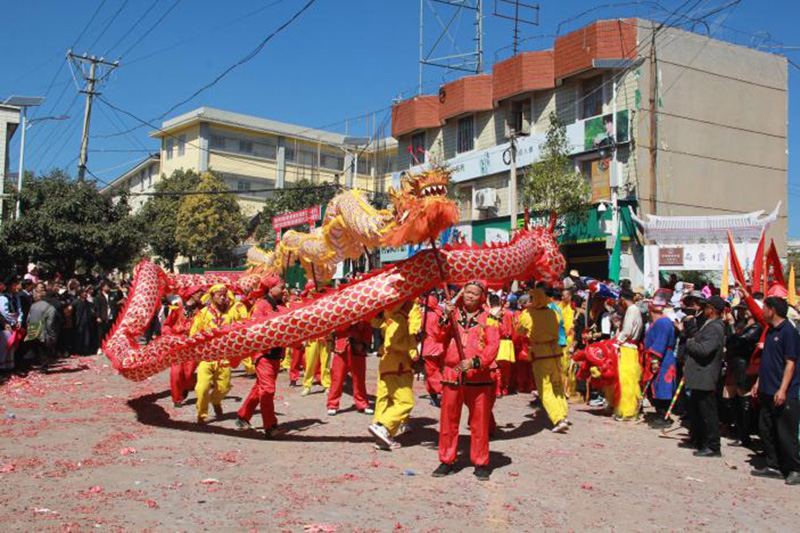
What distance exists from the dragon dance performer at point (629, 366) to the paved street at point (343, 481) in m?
0.35

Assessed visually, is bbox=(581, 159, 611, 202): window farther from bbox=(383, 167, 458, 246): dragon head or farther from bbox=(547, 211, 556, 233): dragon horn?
bbox=(383, 167, 458, 246): dragon head

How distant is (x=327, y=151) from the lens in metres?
51.8

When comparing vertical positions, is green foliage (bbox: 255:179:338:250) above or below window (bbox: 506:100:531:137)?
below

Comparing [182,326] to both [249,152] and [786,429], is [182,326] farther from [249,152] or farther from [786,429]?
[249,152]

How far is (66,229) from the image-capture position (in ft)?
70.7

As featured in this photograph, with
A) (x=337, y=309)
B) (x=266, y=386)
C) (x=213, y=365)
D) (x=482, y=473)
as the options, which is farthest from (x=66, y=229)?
(x=482, y=473)

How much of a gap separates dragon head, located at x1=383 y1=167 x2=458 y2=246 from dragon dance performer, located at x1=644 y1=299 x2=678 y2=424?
3250 millimetres

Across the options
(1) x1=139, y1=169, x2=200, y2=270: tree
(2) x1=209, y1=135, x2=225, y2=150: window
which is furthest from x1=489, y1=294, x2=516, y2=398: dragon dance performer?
(2) x1=209, y1=135, x2=225, y2=150: window

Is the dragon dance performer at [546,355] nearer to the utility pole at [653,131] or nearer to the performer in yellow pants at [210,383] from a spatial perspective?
the performer in yellow pants at [210,383]

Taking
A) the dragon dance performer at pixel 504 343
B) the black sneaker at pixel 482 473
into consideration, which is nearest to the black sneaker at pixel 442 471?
the black sneaker at pixel 482 473

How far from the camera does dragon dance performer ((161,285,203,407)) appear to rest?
9555 millimetres

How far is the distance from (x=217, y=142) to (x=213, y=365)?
40.4 m

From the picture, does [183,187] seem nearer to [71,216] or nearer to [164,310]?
[71,216]

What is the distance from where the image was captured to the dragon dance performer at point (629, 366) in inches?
357
